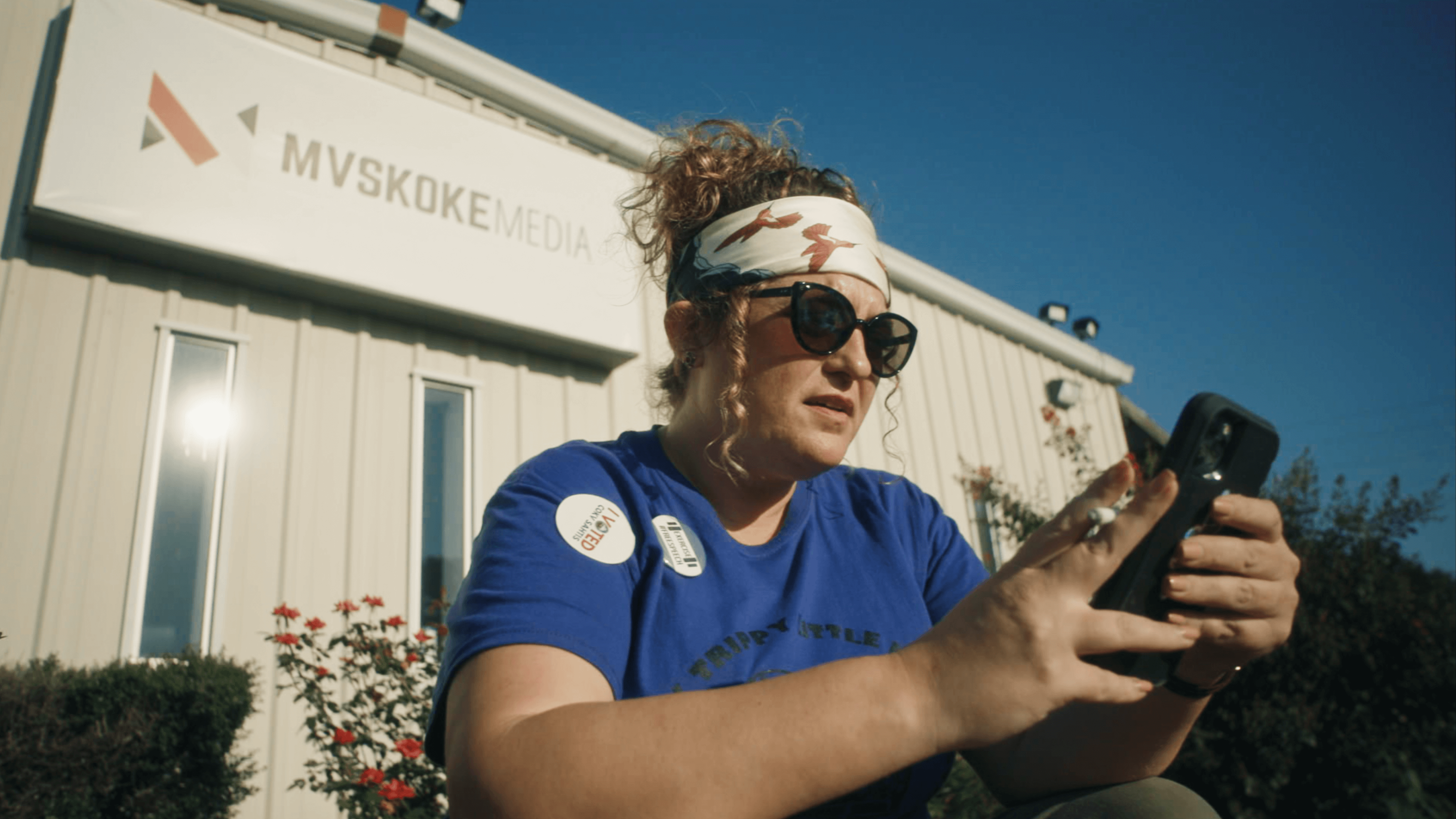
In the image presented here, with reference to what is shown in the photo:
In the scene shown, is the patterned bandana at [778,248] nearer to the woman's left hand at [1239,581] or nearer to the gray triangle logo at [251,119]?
the woman's left hand at [1239,581]

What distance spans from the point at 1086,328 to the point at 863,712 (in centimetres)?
1125

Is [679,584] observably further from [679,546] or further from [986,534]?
[986,534]

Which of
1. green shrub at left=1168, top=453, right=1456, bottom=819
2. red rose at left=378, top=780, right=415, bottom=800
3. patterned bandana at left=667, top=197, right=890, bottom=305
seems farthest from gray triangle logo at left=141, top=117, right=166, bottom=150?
green shrub at left=1168, top=453, right=1456, bottom=819

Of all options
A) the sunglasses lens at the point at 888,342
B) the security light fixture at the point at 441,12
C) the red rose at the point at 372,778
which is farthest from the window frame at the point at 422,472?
the sunglasses lens at the point at 888,342

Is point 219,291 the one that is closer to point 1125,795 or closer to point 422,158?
point 422,158

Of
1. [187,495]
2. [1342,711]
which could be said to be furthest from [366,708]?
[1342,711]

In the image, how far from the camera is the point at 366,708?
3363 millimetres

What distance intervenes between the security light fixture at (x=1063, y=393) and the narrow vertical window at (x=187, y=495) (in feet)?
28.9

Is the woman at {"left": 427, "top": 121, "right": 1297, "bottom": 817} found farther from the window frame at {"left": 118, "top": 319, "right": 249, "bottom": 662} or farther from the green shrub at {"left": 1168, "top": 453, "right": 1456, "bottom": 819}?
the green shrub at {"left": 1168, "top": 453, "right": 1456, "bottom": 819}

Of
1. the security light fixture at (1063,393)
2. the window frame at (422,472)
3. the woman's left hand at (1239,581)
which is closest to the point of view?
the woman's left hand at (1239,581)

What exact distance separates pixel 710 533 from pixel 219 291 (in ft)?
12.1

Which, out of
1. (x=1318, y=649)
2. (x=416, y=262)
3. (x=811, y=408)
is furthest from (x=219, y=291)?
(x=1318, y=649)

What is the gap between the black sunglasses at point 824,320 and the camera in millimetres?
1520

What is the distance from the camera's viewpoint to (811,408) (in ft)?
4.87
